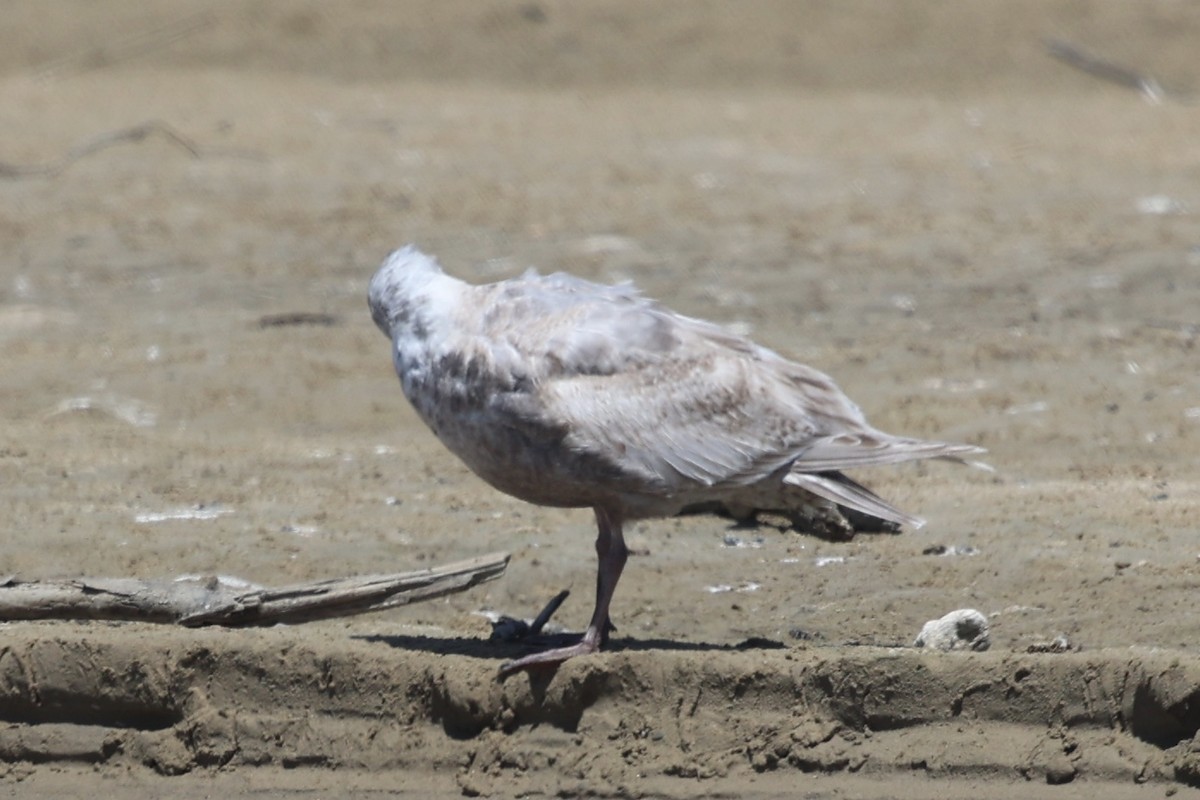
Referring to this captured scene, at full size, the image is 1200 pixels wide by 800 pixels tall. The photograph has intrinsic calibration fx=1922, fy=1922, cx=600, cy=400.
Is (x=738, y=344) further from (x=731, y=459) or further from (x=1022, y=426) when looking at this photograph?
(x=1022, y=426)

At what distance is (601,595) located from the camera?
5.14m

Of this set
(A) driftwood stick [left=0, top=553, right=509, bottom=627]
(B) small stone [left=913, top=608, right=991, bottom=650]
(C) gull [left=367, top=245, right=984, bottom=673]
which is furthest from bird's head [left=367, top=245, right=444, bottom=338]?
(B) small stone [left=913, top=608, right=991, bottom=650]

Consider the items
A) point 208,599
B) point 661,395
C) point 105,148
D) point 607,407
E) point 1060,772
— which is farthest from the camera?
point 105,148

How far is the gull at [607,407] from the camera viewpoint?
4918 millimetres

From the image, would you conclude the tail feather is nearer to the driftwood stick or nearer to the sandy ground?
the sandy ground

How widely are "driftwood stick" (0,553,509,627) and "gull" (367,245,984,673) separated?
507mm

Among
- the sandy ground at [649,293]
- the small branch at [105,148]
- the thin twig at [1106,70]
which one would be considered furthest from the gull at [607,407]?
the thin twig at [1106,70]

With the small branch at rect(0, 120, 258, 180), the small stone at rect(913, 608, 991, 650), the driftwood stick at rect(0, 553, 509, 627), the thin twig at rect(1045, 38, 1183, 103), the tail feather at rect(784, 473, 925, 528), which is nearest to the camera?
the tail feather at rect(784, 473, 925, 528)

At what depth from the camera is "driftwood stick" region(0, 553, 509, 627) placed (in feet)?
17.5

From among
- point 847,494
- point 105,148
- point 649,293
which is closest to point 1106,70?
point 649,293

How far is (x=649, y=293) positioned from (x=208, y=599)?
5398 mm

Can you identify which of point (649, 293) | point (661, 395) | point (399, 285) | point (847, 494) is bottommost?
point (649, 293)

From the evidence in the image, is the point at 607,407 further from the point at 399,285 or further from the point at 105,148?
the point at 105,148

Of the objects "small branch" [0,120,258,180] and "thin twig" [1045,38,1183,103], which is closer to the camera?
"small branch" [0,120,258,180]
